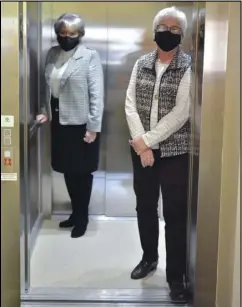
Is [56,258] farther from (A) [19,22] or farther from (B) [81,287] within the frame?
(A) [19,22]

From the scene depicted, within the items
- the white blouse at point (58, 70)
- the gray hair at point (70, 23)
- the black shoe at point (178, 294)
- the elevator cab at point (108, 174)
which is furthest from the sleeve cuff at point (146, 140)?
the gray hair at point (70, 23)

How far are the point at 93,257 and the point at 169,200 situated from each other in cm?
77

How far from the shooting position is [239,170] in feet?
6.81

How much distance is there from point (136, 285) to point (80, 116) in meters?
1.08

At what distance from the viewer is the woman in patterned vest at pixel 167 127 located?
2.44m

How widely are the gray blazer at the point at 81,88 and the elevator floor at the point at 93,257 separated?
0.72m

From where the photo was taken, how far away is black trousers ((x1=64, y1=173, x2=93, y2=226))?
3.35 meters

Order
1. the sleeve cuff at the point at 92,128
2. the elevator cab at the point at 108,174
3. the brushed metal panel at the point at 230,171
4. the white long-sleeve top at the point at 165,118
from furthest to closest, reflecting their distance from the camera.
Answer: the sleeve cuff at the point at 92,128 < the white long-sleeve top at the point at 165,118 < the elevator cab at the point at 108,174 < the brushed metal panel at the point at 230,171

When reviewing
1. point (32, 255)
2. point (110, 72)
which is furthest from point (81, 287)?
point (110, 72)

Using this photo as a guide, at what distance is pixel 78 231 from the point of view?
3.33 m

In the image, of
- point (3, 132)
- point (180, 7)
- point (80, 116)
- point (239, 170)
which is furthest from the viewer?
point (80, 116)

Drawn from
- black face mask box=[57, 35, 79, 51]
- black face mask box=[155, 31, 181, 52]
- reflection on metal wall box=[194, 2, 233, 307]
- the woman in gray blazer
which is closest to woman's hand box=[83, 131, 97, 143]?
the woman in gray blazer

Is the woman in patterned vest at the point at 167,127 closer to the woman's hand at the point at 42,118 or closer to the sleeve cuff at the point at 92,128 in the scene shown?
the sleeve cuff at the point at 92,128

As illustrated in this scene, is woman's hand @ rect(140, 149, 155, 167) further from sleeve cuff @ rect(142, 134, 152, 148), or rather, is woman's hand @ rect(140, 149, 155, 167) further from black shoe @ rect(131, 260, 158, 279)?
black shoe @ rect(131, 260, 158, 279)
